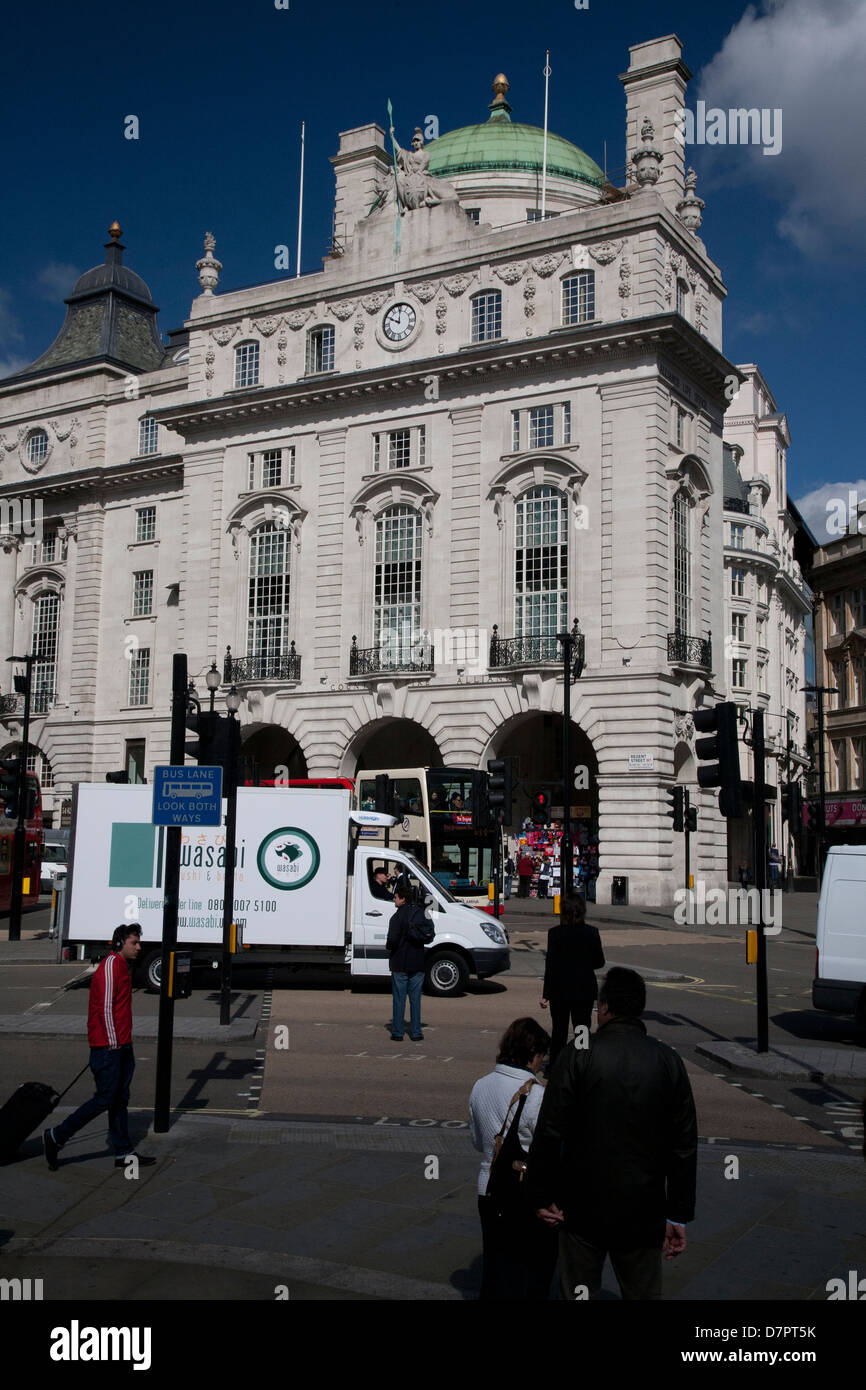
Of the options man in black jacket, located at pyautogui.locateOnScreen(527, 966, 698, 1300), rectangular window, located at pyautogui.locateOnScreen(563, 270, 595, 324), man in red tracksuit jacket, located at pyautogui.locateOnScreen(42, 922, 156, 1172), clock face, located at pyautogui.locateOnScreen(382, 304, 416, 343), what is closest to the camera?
man in black jacket, located at pyautogui.locateOnScreen(527, 966, 698, 1300)

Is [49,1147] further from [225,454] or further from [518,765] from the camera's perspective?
[225,454]

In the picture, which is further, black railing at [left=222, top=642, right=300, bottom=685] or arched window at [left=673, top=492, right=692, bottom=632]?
black railing at [left=222, top=642, right=300, bottom=685]

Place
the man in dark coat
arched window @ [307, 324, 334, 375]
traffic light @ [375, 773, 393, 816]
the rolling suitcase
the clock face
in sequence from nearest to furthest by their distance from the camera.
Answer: the rolling suitcase < the man in dark coat < traffic light @ [375, 773, 393, 816] < the clock face < arched window @ [307, 324, 334, 375]

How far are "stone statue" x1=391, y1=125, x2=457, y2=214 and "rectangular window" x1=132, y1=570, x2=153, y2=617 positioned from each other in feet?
62.7

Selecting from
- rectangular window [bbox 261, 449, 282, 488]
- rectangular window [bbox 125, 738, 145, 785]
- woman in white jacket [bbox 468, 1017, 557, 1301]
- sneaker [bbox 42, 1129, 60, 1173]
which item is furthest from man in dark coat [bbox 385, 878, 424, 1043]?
rectangular window [bbox 125, 738, 145, 785]

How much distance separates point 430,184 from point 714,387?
12.9 meters

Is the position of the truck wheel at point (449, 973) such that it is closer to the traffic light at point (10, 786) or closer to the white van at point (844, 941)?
the white van at point (844, 941)

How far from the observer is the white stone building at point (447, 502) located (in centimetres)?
4084

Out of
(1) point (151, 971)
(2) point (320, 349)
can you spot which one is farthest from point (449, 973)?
(2) point (320, 349)

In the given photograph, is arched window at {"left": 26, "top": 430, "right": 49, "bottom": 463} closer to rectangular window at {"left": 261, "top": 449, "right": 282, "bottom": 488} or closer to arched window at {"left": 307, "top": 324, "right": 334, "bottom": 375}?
rectangular window at {"left": 261, "top": 449, "right": 282, "bottom": 488}

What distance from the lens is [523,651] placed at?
4203 centimetres

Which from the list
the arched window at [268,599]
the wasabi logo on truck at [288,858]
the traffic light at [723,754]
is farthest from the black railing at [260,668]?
the traffic light at [723,754]

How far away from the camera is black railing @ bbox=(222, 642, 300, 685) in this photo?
4703 cm

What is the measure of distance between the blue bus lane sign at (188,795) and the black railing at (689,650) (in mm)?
31586
